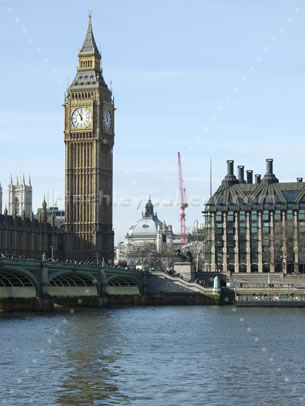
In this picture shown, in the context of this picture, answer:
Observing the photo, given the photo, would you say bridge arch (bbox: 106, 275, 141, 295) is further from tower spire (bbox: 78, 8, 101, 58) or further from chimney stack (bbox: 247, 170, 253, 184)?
tower spire (bbox: 78, 8, 101, 58)

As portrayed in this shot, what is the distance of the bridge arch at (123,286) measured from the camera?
122 meters

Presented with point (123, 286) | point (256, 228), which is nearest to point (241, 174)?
point (256, 228)

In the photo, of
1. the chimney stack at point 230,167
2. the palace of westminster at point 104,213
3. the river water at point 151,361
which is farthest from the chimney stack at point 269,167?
Result: the river water at point 151,361

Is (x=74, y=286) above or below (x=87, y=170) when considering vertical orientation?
below

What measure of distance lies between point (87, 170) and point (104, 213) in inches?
343

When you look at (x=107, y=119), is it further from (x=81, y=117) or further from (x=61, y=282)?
(x=61, y=282)

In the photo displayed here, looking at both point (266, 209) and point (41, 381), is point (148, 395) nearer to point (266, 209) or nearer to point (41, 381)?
point (41, 381)

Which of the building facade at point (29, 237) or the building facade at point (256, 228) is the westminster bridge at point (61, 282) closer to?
the building facade at point (29, 237)

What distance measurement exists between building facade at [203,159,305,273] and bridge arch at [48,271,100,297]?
39.0m

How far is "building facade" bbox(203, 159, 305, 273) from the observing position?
14412 centimetres

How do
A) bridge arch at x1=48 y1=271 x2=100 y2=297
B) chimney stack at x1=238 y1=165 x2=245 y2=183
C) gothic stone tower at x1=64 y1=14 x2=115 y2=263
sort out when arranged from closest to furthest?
1. bridge arch at x1=48 y1=271 x2=100 y2=297
2. chimney stack at x1=238 y1=165 x2=245 y2=183
3. gothic stone tower at x1=64 y1=14 x2=115 y2=263

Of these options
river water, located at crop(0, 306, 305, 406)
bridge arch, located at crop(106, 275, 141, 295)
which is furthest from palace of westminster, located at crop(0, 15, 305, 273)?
river water, located at crop(0, 306, 305, 406)

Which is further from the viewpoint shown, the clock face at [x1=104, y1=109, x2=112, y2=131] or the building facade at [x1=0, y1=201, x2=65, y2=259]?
the clock face at [x1=104, y1=109, x2=112, y2=131]

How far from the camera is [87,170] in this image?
541 feet
